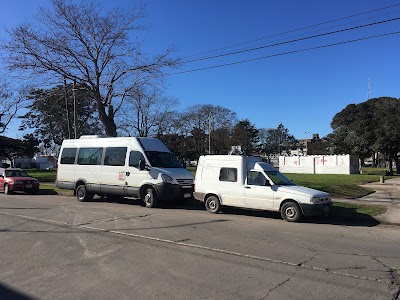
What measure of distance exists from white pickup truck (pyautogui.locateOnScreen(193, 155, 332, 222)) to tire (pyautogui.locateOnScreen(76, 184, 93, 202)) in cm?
606

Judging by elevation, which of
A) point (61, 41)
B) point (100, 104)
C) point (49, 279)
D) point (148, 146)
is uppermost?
point (61, 41)

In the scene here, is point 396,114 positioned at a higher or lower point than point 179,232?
higher

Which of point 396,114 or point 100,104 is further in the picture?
point 396,114

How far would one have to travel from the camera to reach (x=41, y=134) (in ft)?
257

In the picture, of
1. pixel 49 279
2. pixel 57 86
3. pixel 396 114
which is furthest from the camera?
pixel 396 114

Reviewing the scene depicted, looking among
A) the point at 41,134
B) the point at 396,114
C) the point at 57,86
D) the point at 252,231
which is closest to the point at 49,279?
the point at 252,231

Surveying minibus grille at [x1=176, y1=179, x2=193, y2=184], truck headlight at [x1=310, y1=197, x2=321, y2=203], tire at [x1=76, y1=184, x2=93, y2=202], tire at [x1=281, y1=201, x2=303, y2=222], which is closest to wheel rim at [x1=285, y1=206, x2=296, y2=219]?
tire at [x1=281, y1=201, x2=303, y2=222]

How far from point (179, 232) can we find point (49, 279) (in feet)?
13.7

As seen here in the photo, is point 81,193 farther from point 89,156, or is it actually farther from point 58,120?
point 58,120

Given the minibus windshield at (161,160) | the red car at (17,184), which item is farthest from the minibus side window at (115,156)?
the red car at (17,184)

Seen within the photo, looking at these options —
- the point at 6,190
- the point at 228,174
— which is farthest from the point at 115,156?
the point at 6,190

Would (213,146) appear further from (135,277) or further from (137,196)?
(135,277)

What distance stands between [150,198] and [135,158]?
1870 millimetres

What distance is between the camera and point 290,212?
37.9 feet
